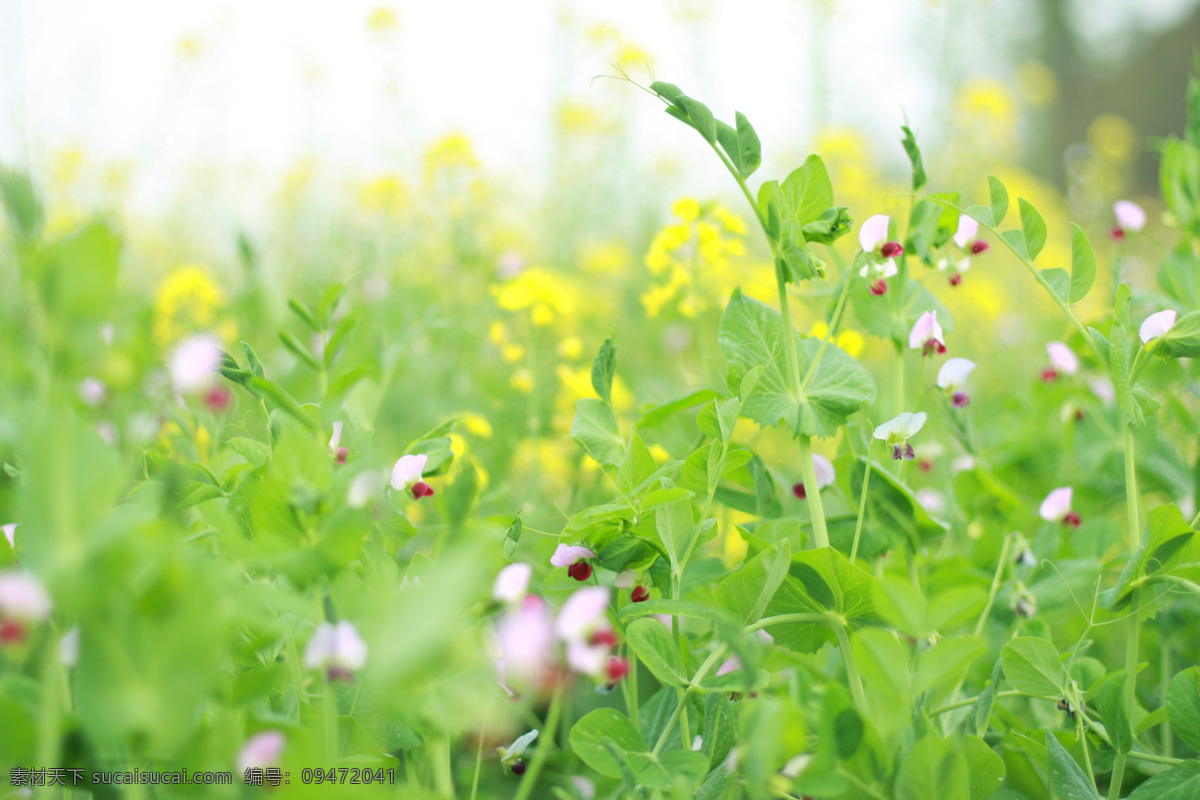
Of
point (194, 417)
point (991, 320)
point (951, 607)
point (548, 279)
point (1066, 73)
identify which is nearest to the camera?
point (951, 607)

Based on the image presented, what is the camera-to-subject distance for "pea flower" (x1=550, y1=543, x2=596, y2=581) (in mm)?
576

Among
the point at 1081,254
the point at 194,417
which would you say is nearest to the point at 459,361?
the point at 194,417

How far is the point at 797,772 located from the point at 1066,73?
31.3 feet

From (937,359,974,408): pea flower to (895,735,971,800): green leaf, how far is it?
1.18ft

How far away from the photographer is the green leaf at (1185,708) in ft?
1.85

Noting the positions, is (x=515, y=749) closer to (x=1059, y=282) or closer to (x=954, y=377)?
(x=954, y=377)

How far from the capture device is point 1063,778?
54 cm

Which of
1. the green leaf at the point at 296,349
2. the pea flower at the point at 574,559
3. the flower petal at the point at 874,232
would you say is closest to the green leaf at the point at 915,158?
the flower petal at the point at 874,232

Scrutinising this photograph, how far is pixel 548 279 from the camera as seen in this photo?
3.82 feet

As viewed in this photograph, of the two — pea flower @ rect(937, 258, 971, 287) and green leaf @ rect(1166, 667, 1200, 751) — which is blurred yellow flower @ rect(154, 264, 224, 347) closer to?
pea flower @ rect(937, 258, 971, 287)

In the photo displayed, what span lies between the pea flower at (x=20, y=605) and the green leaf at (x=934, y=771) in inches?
17.0

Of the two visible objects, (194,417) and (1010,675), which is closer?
(1010,675)

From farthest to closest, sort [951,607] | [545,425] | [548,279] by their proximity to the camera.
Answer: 1. [545,425]
2. [548,279]
3. [951,607]

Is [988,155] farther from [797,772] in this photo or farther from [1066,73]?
[1066,73]
